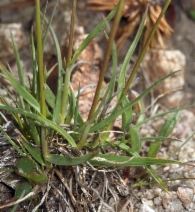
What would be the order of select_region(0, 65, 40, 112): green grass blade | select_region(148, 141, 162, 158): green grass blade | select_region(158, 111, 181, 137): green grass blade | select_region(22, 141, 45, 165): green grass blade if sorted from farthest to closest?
1. select_region(158, 111, 181, 137): green grass blade
2. select_region(148, 141, 162, 158): green grass blade
3. select_region(22, 141, 45, 165): green grass blade
4. select_region(0, 65, 40, 112): green grass blade

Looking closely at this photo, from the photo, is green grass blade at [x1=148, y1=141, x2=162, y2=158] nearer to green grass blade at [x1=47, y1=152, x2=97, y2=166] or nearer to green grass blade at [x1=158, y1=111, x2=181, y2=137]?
green grass blade at [x1=158, y1=111, x2=181, y2=137]

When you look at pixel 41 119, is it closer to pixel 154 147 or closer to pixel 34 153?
pixel 34 153

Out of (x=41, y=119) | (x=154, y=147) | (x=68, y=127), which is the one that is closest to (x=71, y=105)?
(x=68, y=127)

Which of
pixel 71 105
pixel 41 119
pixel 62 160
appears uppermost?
pixel 71 105

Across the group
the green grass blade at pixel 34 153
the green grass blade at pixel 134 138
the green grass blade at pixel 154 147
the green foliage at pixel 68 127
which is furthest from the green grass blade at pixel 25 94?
the green grass blade at pixel 154 147

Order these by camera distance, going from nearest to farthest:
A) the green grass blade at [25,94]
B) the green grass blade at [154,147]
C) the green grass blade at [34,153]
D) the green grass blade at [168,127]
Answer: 1. the green grass blade at [25,94]
2. the green grass blade at [34,153]
3. the green grass blade at [154,147]
4. the green grass blade at [168,127]

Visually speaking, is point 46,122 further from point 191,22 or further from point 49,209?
point 191,22

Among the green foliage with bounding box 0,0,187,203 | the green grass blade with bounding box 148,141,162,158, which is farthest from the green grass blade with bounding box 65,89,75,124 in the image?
the green grass blade with bounding box 148,141,162,158

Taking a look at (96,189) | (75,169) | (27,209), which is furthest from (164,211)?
(27,209)

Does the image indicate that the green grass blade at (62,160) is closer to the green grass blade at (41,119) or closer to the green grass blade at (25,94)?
the green grass blade at (41,119)

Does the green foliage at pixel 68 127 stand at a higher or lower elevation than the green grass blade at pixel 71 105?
lower

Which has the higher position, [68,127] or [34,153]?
[68,127]
